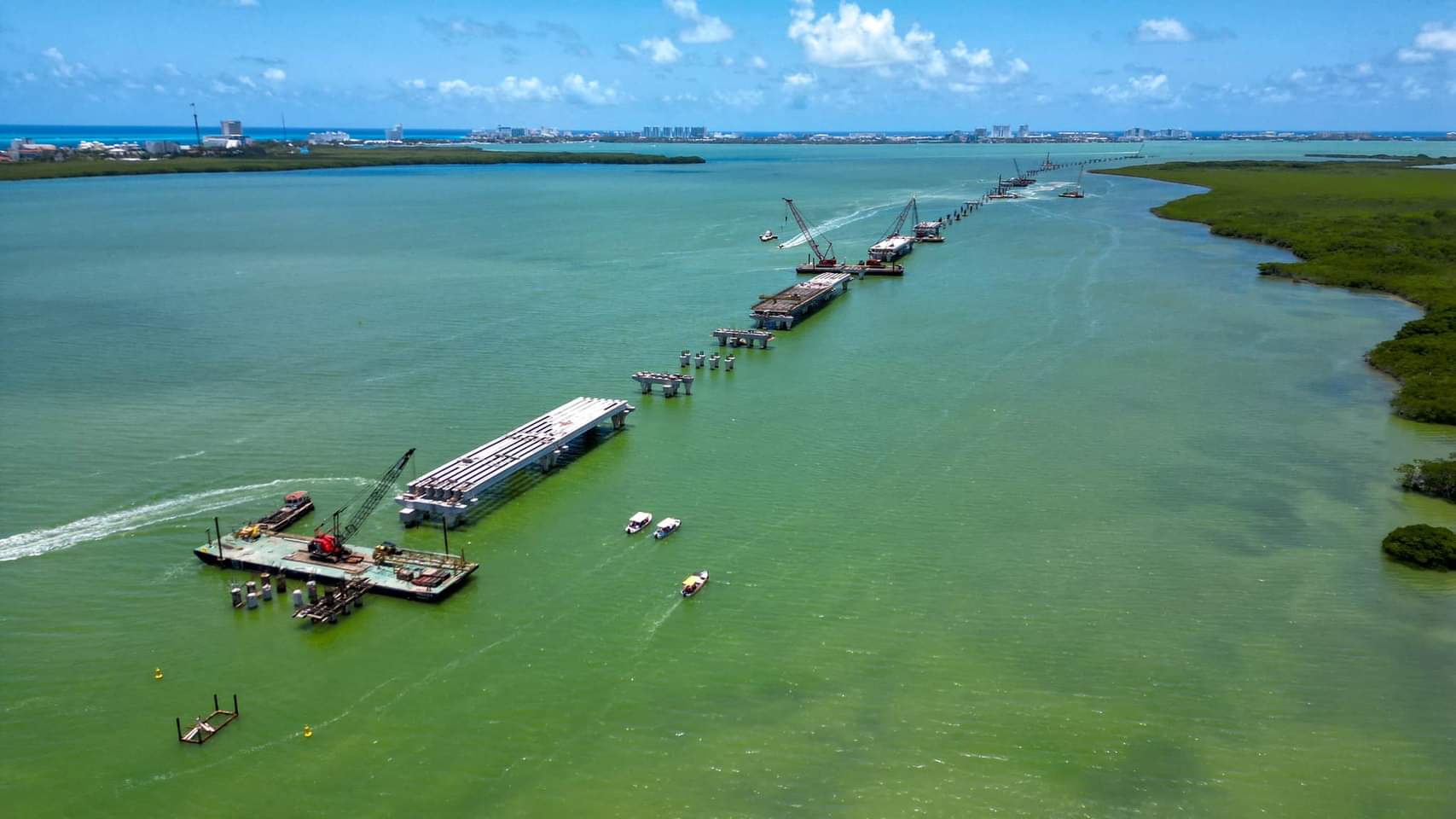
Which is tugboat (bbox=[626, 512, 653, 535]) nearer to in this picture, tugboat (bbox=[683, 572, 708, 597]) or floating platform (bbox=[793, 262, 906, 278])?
tugboat (bbox=[683, 572, 708, 597])

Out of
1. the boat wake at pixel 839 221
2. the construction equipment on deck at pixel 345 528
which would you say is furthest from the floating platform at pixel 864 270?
the construction equipment on deck at pixel 345 528

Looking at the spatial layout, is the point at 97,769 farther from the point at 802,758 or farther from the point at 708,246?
the point at 708,246

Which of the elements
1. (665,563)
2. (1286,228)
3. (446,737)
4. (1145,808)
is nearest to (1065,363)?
(665,563)

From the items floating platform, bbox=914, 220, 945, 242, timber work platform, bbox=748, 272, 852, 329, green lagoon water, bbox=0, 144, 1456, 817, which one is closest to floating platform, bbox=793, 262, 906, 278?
timber work platform, bbox=748, 272, 852, 329

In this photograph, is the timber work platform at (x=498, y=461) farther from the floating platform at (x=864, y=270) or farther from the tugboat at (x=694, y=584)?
the floating platform at (x=864, y=270)

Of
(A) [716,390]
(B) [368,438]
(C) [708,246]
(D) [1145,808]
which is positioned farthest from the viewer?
(C) [708,246]
